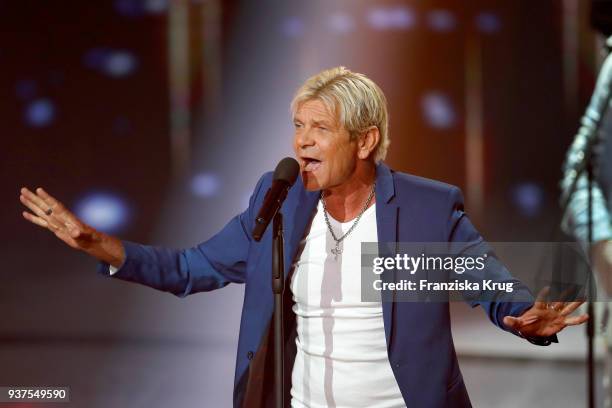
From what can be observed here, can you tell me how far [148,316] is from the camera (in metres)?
3.90

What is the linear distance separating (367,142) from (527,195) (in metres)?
1.93

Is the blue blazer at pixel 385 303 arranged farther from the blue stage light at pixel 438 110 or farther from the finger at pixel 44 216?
the blue stage light at pixel 438 110

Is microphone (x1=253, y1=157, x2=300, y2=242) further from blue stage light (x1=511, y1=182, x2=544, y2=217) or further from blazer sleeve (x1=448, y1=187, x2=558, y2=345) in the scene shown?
blue stage light (x1=511, y1=182, x2=544, y2=217)

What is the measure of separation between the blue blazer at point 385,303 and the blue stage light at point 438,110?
1475mm

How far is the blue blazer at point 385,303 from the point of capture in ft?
7.00

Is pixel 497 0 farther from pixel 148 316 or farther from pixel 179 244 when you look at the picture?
pixel 148 316

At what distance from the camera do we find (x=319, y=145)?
2.20 m

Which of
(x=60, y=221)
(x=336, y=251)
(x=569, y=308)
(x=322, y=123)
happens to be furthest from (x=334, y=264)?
(x=60, y=221)

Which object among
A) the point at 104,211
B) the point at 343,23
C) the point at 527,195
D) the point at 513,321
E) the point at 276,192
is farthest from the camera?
the point at 527,195

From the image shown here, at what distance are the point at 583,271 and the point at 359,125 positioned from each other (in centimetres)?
83

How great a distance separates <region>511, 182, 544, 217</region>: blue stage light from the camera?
3.99 meters

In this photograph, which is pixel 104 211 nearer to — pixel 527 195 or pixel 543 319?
pixel 527 195

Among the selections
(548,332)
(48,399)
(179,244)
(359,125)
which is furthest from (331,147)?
(179,244)

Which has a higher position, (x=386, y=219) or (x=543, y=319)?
(x=386, y=219)
